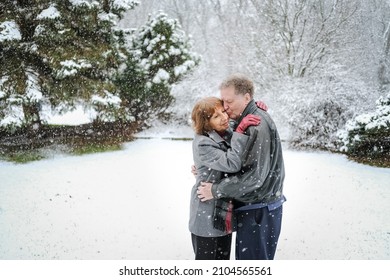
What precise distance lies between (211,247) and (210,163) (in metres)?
0.54

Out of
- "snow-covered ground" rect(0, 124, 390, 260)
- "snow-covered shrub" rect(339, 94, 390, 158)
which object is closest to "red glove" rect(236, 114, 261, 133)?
"snow-covered ground" rect(0, 124, 390, 260)

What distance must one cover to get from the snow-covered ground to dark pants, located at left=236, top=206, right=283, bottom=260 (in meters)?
1.11

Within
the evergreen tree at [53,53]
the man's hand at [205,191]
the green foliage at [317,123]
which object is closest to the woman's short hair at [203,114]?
the man's hand at [205,191]

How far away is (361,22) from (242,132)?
3.65m

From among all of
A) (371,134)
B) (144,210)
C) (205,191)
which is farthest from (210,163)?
(371,134)

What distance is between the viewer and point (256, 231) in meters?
1.90

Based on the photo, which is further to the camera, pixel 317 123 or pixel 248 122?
pixel 317 123

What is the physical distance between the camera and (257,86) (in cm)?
648

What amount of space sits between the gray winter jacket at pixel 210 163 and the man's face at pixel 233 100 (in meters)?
0.16

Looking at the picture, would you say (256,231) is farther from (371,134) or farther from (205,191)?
(371,134)

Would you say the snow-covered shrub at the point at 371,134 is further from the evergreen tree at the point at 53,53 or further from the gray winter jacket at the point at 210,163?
the evergreen tree at the point at 53,53

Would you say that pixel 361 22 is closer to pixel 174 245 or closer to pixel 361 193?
pixel 361 193

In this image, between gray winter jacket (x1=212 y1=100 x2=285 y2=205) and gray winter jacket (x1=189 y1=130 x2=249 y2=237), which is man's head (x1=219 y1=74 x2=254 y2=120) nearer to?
gray winter jacket (x1=212 y1=100 x2=285 y2=205)

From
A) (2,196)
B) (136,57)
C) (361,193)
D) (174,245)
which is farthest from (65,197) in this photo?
(136,57)
